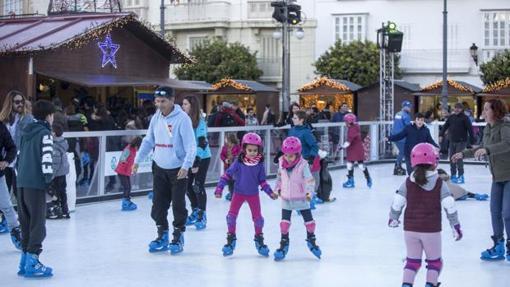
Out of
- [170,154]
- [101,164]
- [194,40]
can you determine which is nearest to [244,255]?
[170,154]

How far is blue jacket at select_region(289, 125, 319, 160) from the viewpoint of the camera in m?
13.1

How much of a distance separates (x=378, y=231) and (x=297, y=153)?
270 cm

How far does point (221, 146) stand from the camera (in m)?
17.8

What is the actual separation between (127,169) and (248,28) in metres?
30.0

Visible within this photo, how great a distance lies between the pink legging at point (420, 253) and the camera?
23.1 ft

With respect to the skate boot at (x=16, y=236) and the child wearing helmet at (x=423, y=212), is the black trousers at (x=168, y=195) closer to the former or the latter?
the skate boot at (x=16, y=236)

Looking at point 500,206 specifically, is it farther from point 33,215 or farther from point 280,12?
point 280,12

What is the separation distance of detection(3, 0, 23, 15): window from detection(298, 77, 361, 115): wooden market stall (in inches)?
542

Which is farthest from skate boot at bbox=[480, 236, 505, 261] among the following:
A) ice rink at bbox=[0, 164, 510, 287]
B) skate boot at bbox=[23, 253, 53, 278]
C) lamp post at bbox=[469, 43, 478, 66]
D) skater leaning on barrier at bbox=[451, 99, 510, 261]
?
lamp post at bbox=[469, 43, 478, 66]

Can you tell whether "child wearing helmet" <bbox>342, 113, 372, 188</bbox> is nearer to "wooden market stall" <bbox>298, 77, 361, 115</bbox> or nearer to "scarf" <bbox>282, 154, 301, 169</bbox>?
"scarf" <bbox>282, 154, 301, 169</bbox>

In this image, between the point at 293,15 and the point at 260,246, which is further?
the point at 293,15

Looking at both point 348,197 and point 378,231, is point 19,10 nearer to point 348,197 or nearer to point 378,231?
point 348,197

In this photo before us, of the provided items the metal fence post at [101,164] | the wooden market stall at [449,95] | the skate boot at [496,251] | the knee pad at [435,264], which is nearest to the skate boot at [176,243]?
the skate boot at [496,251]

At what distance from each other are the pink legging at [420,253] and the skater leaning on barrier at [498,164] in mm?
2245
